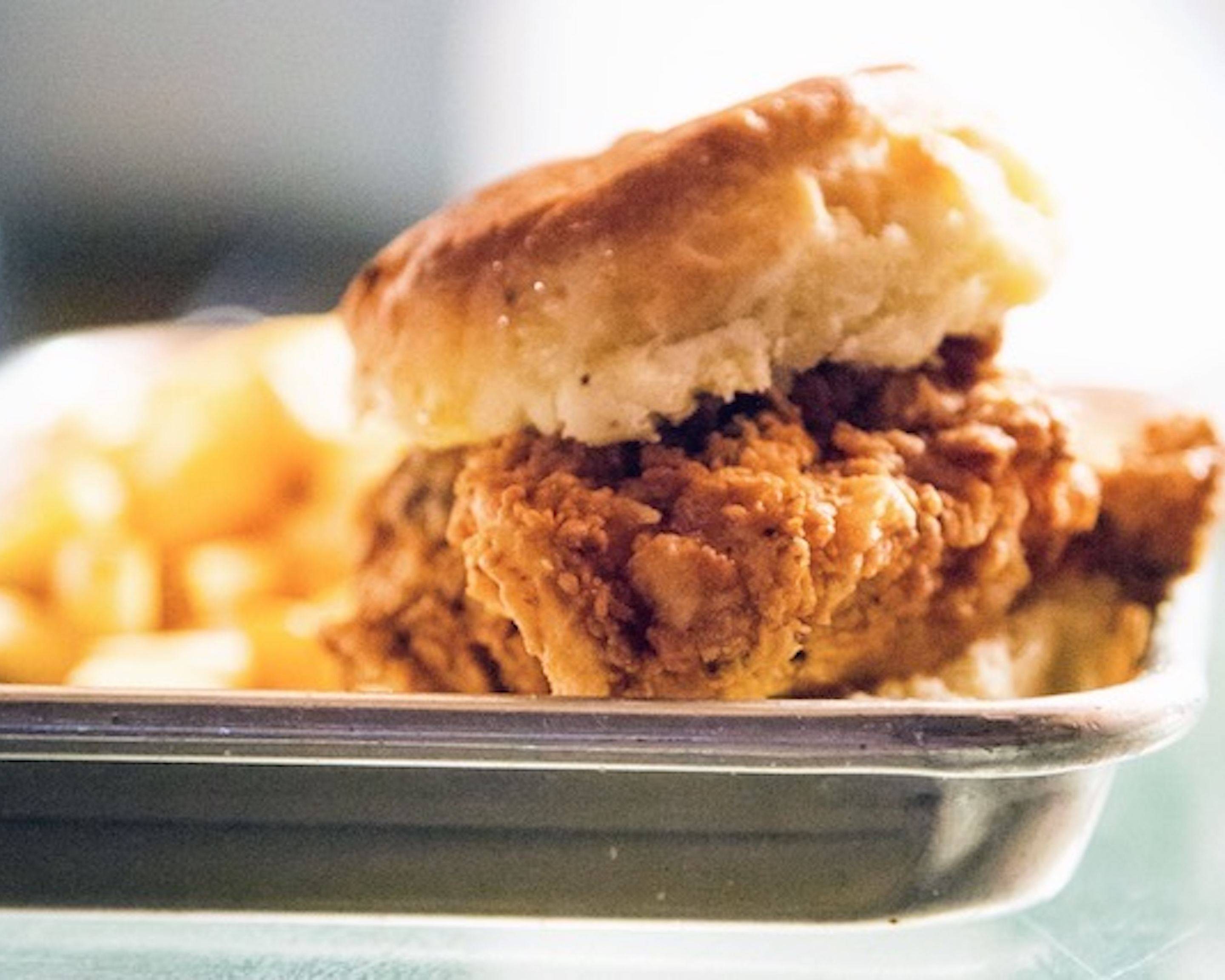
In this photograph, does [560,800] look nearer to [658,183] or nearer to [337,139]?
[658,183]

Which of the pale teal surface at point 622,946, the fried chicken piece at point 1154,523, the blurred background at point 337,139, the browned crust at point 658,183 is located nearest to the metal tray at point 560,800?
the pale teal surface at point 622,946

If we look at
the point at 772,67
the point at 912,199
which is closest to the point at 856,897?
the point at 912,199

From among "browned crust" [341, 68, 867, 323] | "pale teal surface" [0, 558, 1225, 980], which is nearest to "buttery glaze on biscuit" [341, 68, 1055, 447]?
"browned crust" [341, 68, 867, 323]

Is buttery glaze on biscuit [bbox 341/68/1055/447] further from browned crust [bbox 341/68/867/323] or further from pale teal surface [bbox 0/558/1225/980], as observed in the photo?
pale teal surface [bbox 0/558/1225/980]

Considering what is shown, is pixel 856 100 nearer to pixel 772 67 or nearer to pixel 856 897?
pixel 856 897

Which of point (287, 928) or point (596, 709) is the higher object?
point (596, 709)

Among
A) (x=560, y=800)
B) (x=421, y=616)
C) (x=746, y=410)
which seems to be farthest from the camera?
(x=421, y=616)

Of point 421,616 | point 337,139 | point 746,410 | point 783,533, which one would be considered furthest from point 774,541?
point 337,139
